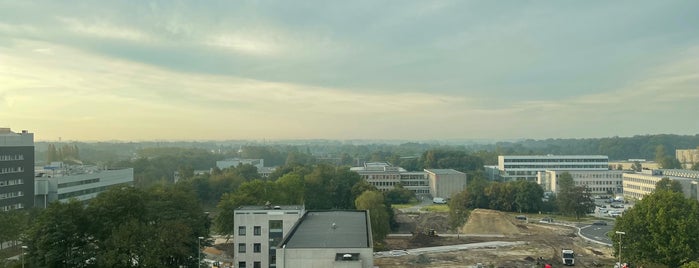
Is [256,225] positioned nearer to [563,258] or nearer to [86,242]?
[86,242]

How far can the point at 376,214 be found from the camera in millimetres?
43812

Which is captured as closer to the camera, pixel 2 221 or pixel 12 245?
pixel 2 221

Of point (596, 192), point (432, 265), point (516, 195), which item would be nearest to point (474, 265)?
point (432, 265)

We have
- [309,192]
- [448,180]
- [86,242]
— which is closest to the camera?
[86,242]

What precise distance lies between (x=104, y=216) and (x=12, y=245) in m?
Answer: 19.3

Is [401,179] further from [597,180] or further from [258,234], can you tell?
[258,234]

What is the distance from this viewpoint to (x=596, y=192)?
93.8 m

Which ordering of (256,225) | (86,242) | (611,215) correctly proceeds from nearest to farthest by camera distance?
(86,242) → (256,225) → (611,215)

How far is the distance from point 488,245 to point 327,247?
2677 cm

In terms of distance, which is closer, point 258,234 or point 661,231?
point 661,231

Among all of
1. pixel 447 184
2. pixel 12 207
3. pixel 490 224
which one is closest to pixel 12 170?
pixel 12 207

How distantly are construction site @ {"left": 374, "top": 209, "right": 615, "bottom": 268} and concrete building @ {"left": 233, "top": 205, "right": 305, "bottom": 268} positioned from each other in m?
8.81

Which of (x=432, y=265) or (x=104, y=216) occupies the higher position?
(x=104, y=216)

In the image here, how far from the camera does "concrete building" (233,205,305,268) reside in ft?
103
